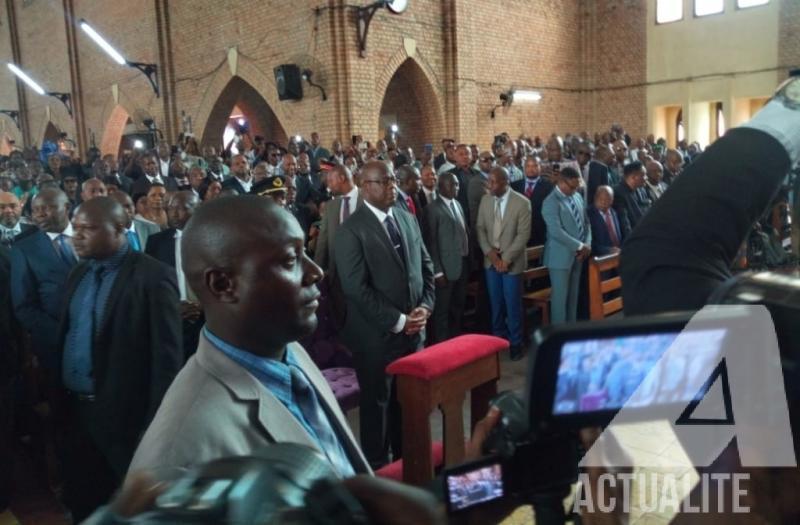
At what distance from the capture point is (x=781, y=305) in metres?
0.63

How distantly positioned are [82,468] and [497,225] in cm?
406

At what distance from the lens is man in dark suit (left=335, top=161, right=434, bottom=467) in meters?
3.99

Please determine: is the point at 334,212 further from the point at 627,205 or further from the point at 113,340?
the point at 627,205

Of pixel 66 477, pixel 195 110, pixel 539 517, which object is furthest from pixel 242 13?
pixel 539 517

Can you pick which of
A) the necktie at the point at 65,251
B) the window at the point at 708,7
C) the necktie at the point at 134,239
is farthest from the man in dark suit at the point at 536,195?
the window at the point at 708,7

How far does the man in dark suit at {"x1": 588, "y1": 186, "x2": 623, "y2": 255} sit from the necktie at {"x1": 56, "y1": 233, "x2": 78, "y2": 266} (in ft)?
15.2

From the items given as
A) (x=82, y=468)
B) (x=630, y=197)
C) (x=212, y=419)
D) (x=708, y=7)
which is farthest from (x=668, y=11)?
(x=212, y=419)

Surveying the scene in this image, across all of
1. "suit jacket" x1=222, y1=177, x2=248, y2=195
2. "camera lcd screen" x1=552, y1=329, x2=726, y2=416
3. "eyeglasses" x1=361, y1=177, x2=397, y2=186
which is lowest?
"camera lcd screen" x1=552, y1=329, x2=726, y2=416

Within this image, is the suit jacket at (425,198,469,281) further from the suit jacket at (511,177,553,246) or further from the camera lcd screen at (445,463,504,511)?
the camera lcd screen at (445,463,504,511)

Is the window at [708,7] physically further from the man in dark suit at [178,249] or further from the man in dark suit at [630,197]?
the man in dark suit at [178,249]

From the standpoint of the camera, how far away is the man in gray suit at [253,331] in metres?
1.29

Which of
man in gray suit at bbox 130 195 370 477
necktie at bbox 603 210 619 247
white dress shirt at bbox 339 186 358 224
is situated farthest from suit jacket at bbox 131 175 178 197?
man in gray suit at bbox 130 195 370 477

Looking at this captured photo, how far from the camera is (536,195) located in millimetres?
7469

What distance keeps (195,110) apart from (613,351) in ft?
50.9
